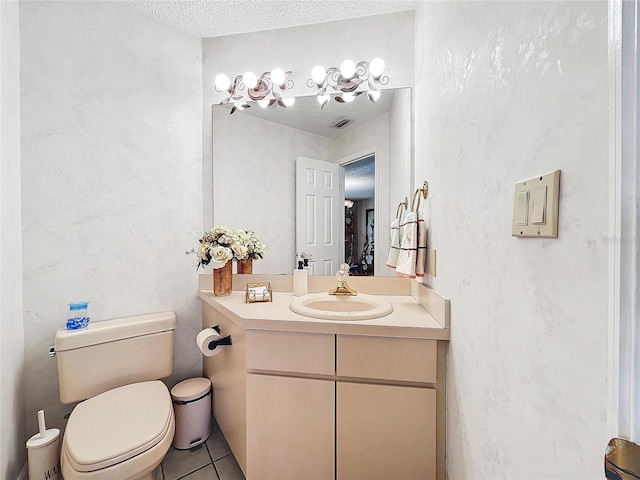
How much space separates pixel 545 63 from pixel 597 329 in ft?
1.54

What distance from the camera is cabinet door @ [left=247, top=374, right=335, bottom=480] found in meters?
1.11

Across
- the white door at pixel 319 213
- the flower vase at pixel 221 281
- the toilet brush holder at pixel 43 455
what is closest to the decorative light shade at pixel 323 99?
the white door at pixel 319 213

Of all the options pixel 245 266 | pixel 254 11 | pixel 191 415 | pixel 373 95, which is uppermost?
pixel 254 11

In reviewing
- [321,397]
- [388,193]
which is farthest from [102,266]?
[388,193]

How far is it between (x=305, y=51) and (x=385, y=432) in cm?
215

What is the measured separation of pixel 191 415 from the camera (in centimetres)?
150

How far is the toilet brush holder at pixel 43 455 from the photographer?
1.14 m

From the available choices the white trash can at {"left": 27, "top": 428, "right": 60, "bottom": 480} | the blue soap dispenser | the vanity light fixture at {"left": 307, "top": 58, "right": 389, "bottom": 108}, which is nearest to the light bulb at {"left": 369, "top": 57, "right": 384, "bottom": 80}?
the vanity light fixture at {"left": 307, "top": 58, "right": 389, "bottom": 108}

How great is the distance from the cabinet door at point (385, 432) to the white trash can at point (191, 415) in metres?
0.87

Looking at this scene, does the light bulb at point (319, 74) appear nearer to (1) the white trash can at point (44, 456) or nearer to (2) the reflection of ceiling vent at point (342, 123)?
(2) the reflection of ceiling vent at point (342, 123)

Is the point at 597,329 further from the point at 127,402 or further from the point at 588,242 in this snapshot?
the point at 127,402

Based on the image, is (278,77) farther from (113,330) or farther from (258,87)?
(113,330)

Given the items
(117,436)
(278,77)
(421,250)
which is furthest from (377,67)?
(117,436)

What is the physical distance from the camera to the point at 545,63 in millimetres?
490
